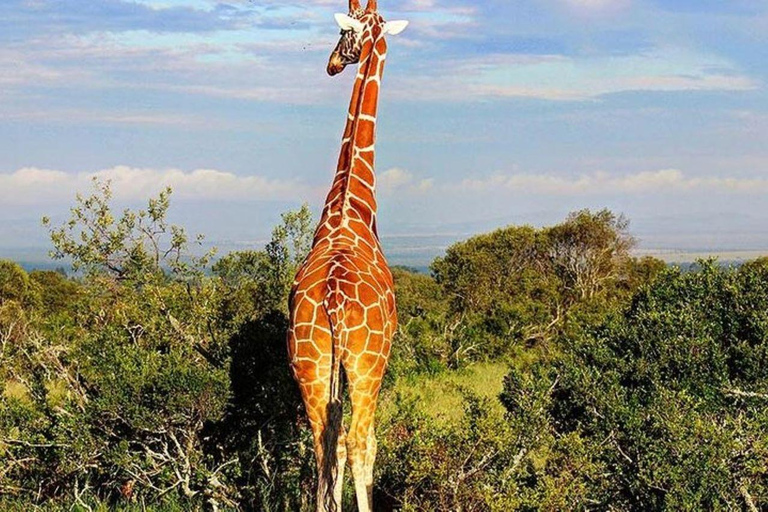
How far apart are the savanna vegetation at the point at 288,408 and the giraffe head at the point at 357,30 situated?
160 cm

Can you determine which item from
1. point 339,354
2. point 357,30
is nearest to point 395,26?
point 357,30

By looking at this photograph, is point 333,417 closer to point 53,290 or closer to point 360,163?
point 360,163

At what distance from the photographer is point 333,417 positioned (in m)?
5.65

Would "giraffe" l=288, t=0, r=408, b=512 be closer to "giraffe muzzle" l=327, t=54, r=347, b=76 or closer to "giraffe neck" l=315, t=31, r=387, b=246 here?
"giraffe neck" l=315, t=31, r=387, b=246

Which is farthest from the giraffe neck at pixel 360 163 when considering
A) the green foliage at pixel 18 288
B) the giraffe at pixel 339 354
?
the green foliage at pixel 18 288

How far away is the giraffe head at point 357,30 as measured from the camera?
24.7 ft

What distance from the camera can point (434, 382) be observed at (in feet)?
42.7

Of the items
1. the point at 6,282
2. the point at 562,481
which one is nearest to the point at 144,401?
the point at 562,481

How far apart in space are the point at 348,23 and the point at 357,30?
0.33 feet

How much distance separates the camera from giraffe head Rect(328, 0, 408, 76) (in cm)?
752

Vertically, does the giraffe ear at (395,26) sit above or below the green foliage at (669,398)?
above

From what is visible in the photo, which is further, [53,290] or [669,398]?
[53,290]

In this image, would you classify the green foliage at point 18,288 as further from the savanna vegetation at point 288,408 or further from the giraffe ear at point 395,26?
the giraffe ear at point 395,26

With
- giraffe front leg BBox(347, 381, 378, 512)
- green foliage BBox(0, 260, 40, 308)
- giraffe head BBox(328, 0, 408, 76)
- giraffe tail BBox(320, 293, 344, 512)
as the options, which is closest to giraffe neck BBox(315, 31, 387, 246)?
giraffe head BBox(328, 0, 408, 76)
